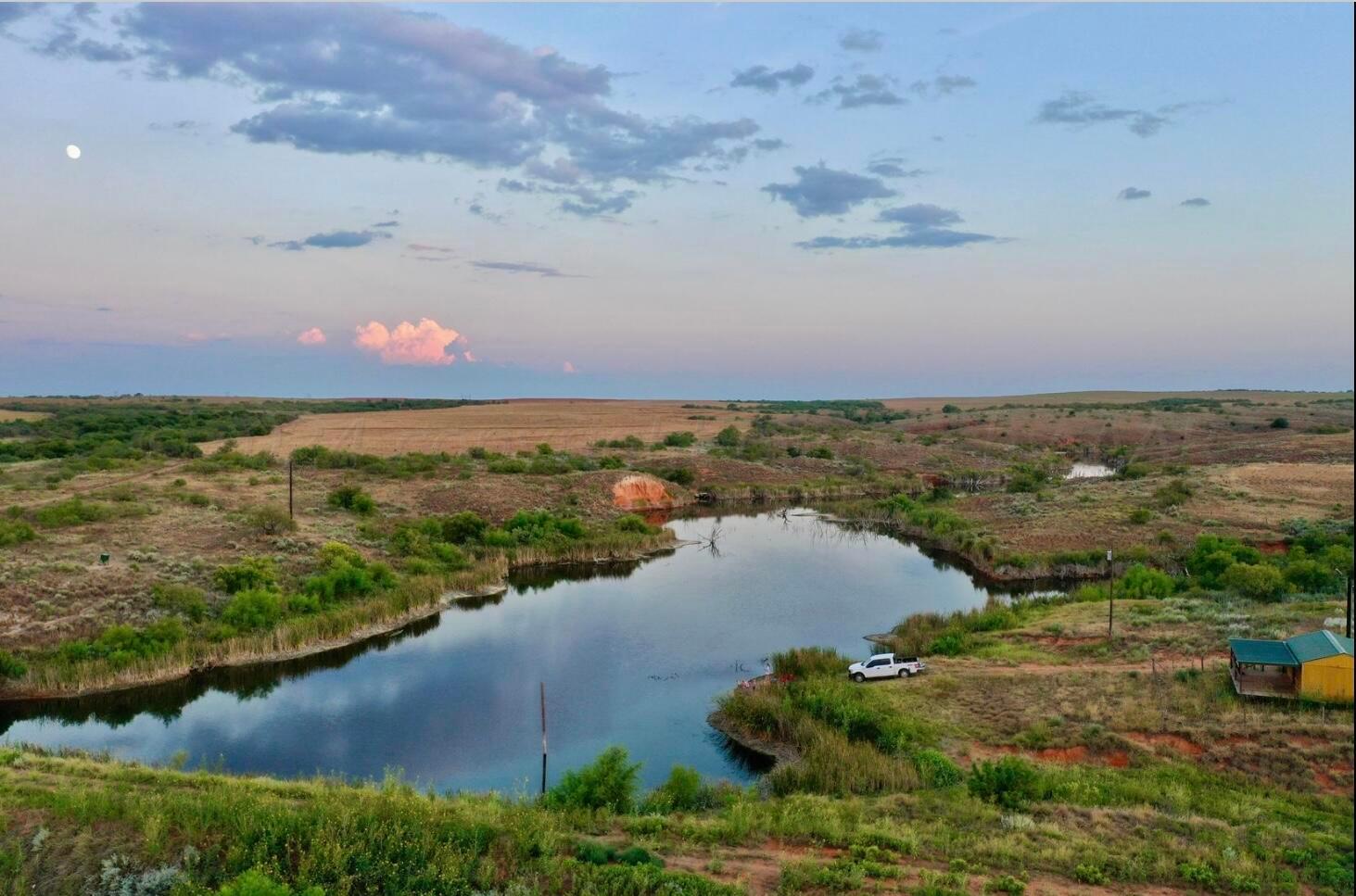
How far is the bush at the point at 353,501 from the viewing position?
4656 cm

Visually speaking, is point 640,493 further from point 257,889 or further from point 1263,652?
point 257,889

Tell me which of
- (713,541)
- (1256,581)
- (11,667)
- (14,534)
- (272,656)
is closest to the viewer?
(11,667)

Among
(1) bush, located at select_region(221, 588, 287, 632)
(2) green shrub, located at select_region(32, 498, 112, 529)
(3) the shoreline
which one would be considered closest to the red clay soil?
(3) the shoreline

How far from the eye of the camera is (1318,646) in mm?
19781

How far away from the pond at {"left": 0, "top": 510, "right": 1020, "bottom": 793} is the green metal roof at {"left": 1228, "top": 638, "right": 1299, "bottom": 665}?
11.9 meters

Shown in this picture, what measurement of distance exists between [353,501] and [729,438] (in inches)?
2068

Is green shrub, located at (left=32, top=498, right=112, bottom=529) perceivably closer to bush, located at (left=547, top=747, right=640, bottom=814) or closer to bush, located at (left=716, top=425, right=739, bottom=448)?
bush, located at (left=547, top=747, right=640, bottom=814)

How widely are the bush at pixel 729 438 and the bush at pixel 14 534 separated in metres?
64.6

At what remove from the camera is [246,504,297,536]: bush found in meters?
38.4

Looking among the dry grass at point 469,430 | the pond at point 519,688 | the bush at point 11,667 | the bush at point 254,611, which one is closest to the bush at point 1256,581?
the pond at point 519,688

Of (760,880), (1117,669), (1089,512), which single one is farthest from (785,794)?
(1089,512)

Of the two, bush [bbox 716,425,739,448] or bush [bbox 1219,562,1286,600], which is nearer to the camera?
bush [bbox 1219,562,1286,600]

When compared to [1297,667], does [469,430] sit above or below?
above

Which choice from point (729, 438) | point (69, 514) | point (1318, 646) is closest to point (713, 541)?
point (69, 514)
